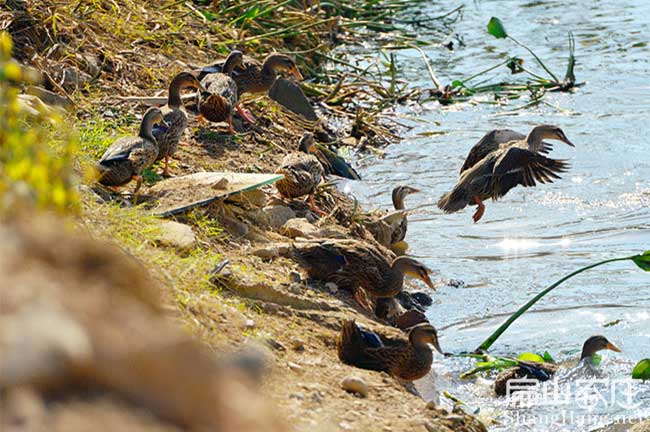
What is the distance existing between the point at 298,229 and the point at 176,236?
1.66 metres

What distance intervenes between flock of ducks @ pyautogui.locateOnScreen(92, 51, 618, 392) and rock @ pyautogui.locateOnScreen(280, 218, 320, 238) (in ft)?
1.21

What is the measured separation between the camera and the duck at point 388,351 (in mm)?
6289

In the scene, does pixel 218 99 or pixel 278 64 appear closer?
pixel 218 99

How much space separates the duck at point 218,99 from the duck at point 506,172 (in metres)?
2.11

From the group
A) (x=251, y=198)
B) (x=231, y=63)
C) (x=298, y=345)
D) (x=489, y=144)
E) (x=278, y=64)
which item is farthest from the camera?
(x=278, y=64)

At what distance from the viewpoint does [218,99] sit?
32.6 ft

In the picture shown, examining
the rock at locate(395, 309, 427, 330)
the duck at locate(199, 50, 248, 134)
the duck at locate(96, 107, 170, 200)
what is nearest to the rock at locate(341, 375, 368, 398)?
the rock at locate(395, 309, 427, 330)

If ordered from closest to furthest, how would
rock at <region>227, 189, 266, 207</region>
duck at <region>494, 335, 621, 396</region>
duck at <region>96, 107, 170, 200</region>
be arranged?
1. duck at <region>494, 335, 621, 396</region>
2. duck at <region>96, 107, 170, 200</region>
3. rock at <region>227, 189, 266, 207</region>

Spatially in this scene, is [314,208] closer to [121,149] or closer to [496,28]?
[121,149]

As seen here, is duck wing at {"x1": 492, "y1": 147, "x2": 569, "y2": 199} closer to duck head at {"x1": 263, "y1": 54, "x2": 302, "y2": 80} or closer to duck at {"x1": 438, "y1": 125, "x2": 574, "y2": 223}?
duck at {"x1": 438, "y1": 125, "x2": 574, "y2": 223}

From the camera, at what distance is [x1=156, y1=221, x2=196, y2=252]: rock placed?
6.57 m

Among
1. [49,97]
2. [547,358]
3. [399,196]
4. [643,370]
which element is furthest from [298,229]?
[643,370]

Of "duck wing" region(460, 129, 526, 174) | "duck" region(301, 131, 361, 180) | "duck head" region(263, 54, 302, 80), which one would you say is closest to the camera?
"duck wing" region(460, 129, 526, 174)

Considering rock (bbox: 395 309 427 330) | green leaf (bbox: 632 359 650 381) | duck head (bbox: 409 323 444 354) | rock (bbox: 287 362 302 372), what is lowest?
rock (bbox: 395 309 427 330)
